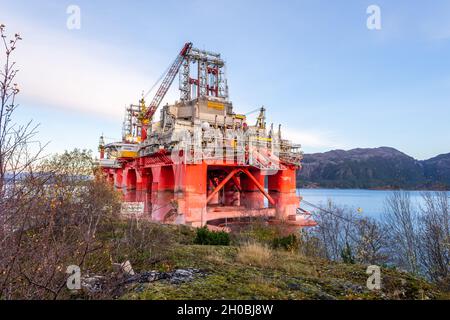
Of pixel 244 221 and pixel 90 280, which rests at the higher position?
pixel 90 280

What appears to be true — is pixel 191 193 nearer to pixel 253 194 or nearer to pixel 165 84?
pixel 253 194

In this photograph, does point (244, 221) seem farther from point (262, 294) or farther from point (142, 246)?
point (262, 294)

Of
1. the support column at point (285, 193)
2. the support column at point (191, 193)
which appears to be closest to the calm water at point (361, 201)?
the support column at point (285, 193)

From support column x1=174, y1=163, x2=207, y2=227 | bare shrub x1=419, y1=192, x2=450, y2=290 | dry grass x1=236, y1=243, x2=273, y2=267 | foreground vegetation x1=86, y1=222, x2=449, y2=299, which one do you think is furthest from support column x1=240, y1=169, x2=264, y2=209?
dry grass x1=236, y1=243, x2=273, y2=267

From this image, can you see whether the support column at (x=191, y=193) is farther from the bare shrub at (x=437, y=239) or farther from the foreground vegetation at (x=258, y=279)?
the bare shrub at (x=437, y=239)

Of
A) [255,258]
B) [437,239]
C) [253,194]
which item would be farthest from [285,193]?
[255,258]

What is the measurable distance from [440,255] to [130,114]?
243ft

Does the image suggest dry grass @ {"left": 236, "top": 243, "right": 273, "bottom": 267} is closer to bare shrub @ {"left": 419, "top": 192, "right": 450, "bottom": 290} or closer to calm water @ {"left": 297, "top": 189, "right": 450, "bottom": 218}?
bare shrub @ {"left": 419, "top": 192, "right": 450, "bottom": 290}

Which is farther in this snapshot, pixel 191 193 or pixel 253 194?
pixel 253 194

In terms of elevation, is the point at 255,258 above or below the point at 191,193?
below

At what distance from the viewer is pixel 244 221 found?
31406 mm

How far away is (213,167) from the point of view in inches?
1275

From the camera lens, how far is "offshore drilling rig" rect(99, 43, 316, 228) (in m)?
27.2
